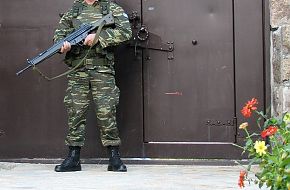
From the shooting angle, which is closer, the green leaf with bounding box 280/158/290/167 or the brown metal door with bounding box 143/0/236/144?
the green leaf with bounding box 280/158/290/167

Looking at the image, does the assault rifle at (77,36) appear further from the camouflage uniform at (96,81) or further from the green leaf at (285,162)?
the green leaf at (285,162)

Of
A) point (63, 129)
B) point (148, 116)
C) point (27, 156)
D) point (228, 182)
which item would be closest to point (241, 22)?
point (148, 116)

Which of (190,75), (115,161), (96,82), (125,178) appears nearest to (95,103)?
(96,82)

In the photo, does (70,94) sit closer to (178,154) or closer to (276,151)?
(178,154)

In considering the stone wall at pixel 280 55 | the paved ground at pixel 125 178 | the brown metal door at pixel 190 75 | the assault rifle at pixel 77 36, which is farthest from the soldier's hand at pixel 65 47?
the stone wall at pixel 280 55

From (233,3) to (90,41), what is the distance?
57.3 inches

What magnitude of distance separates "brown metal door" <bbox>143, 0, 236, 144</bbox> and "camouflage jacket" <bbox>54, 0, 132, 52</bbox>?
0.45 m

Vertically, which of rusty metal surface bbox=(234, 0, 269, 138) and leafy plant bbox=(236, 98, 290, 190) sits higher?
rusty metal surface bbox=(234, 0, 269, 138)

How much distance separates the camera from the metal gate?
5488 millimetres

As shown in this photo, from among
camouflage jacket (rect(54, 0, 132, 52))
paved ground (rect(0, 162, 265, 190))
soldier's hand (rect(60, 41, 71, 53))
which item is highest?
camouflage jacket (rect(54, 0, 132, 52))

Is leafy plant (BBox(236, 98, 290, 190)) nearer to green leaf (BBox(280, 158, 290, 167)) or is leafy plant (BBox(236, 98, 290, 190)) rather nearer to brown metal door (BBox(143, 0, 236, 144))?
green leaf (BBox(280, 158, 290, 167))

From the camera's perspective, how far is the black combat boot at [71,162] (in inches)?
205

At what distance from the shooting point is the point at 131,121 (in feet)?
18.5

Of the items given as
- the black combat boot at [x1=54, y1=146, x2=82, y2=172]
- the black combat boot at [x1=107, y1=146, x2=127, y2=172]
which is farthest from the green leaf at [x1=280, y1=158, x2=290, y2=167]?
the black combat boot at [x1=54, y1=146, x2=82, y2=172]
